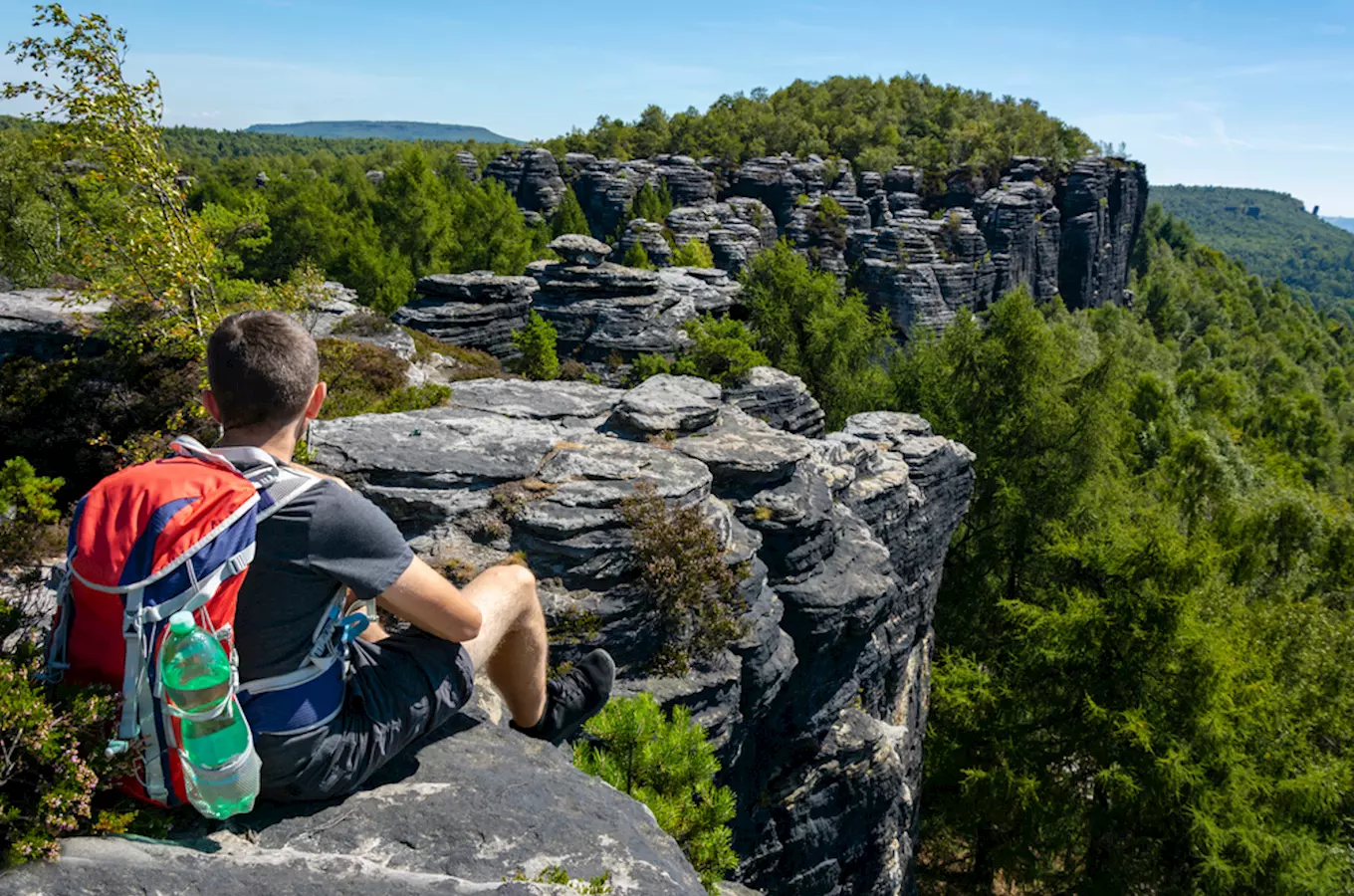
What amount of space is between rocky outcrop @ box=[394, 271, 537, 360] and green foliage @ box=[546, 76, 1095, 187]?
149 ft

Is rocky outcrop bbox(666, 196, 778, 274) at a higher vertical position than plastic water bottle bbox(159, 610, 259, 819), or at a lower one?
higher

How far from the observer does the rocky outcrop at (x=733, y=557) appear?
811 cm

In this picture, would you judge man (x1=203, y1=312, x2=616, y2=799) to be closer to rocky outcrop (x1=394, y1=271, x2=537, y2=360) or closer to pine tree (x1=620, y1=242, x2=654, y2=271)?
rocky outcrop (x1=394, y1=271, x2=537, y2=360)

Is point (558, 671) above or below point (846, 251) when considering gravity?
below

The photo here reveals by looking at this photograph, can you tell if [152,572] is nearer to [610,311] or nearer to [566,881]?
[566,881]

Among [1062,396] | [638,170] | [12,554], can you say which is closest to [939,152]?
[638,170]

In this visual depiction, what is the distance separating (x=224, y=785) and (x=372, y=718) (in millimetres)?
649

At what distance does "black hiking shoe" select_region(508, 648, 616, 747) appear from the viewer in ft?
16.1

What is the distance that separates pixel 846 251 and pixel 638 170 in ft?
61.1

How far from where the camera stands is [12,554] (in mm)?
8734

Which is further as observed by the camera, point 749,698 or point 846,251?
point 846,251

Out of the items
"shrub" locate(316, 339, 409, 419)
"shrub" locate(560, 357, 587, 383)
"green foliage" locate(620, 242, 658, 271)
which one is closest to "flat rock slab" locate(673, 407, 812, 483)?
"shrub" locate(316, 339, 409, 419)

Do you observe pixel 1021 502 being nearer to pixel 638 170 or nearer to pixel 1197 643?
pixel 1197 643

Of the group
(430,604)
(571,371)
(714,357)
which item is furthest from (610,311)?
(430,604)
